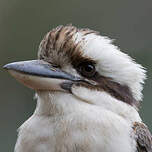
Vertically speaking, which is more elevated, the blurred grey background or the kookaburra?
the blurred grey background

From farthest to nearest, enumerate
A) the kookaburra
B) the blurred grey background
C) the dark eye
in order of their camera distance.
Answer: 1. the blurred grey background
2. the dark eye
3. the kookaburra

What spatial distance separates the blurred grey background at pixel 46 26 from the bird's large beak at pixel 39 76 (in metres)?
2.74

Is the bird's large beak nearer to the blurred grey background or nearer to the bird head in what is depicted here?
the bird head

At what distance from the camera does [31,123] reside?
10.7 feet

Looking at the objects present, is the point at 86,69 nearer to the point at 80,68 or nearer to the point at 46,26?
the point at 80,68

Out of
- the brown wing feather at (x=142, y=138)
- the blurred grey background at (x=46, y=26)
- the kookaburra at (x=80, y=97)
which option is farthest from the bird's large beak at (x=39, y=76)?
the blurred grey background at (x=46, y=26)

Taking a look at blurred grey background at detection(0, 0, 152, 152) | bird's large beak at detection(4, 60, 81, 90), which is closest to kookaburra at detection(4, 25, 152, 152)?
bird's large beak at detection(4, 60, 81, 90)

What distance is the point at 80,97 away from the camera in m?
3.20

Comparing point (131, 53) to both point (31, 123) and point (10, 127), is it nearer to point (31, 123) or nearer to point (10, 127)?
point (10, 127)

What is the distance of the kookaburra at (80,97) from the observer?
124 inches

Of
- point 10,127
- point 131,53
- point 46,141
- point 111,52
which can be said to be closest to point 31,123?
point 46,141

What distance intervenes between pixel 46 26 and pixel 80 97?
166 inches

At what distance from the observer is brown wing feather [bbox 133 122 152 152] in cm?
328

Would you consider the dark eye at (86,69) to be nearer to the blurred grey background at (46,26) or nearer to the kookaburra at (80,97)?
the kookaburra at (80,97)
